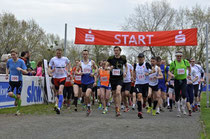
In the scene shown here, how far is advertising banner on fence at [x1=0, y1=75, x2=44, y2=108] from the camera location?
43.0ft

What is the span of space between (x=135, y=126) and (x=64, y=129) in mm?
1780

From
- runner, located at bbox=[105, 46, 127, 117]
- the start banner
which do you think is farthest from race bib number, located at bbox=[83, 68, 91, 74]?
the start banner

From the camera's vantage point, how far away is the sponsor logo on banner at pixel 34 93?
50.5ft

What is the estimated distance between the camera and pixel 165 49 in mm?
53594

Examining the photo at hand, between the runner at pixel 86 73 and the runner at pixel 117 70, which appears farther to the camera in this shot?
the runner at pixel 86 73

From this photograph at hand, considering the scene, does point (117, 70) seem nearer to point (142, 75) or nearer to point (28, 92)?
point (142, 75)

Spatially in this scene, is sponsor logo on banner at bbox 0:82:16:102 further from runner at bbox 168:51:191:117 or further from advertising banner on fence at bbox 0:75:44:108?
runner at bbox 168:51:191:117

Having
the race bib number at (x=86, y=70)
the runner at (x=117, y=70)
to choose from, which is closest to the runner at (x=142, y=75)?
the runner at (x=117, y=70)

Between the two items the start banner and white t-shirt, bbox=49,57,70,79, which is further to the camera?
the start banner

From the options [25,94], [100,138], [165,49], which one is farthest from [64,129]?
[165,49]

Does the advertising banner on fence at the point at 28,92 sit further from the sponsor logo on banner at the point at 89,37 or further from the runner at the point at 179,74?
the runner at the point at 179,74

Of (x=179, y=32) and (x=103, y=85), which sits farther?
(x=179, y=32)

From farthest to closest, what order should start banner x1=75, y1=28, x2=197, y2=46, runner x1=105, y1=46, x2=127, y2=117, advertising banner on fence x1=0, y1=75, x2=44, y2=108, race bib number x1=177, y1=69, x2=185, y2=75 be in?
start banner x1=75, y1=28, x2=197, y2=46 → advertising banner on fence x1=0, y1=75, x2=44, y2=108 → race bib number x1=177, y1=69, x2=185, y2=75 → runner x1=105, y1=46, x2=127, y2=117

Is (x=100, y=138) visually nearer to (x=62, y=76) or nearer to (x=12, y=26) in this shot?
(x=62, y=76)
